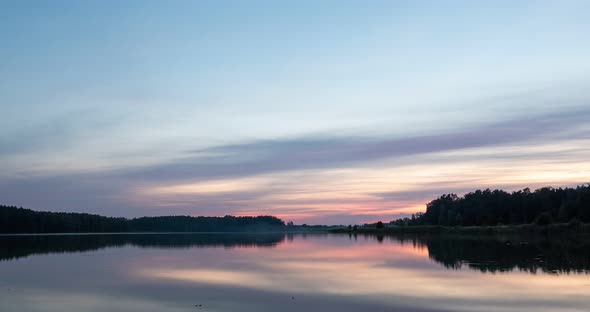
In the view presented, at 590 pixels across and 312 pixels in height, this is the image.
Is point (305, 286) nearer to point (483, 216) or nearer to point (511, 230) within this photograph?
point (511, 230)

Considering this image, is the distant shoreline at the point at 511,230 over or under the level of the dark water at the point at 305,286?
over

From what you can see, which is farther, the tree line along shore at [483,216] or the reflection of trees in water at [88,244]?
the tree line along shore at [483,216]

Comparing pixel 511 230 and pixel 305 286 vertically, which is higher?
pixel 511 230

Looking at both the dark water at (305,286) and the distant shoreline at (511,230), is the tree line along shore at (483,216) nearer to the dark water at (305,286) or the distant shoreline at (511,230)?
the distant shoreline at (511,230)

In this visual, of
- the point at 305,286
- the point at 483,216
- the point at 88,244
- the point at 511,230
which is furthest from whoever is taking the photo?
the point at 483,216

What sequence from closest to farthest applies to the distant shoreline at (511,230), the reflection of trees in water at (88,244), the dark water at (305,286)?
the dark water at (305,286)
the reflection of trees in water at (88,244)
the distant shoreline at (511,230)

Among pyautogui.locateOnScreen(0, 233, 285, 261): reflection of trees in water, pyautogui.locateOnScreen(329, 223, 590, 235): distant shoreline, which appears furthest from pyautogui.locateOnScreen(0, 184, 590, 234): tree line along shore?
pyautogui.locateOnScreen(0, 233, 285, 261): reflection of trees in water

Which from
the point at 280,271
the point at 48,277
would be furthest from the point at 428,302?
the point at 48,277

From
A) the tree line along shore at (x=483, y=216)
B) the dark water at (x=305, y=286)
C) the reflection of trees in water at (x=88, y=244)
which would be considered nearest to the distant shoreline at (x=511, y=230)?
the tree line along shore at (x=483, y=216)

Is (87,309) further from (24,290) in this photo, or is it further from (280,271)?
(280,271)

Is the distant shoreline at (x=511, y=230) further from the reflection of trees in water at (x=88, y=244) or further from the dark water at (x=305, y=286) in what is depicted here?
the dark water at (x=305, y=286)

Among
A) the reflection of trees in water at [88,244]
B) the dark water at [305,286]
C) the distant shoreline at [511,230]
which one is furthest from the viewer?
the distant shoreline at [511,230]

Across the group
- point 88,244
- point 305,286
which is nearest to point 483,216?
point 88,244

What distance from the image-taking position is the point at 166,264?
113 ft
